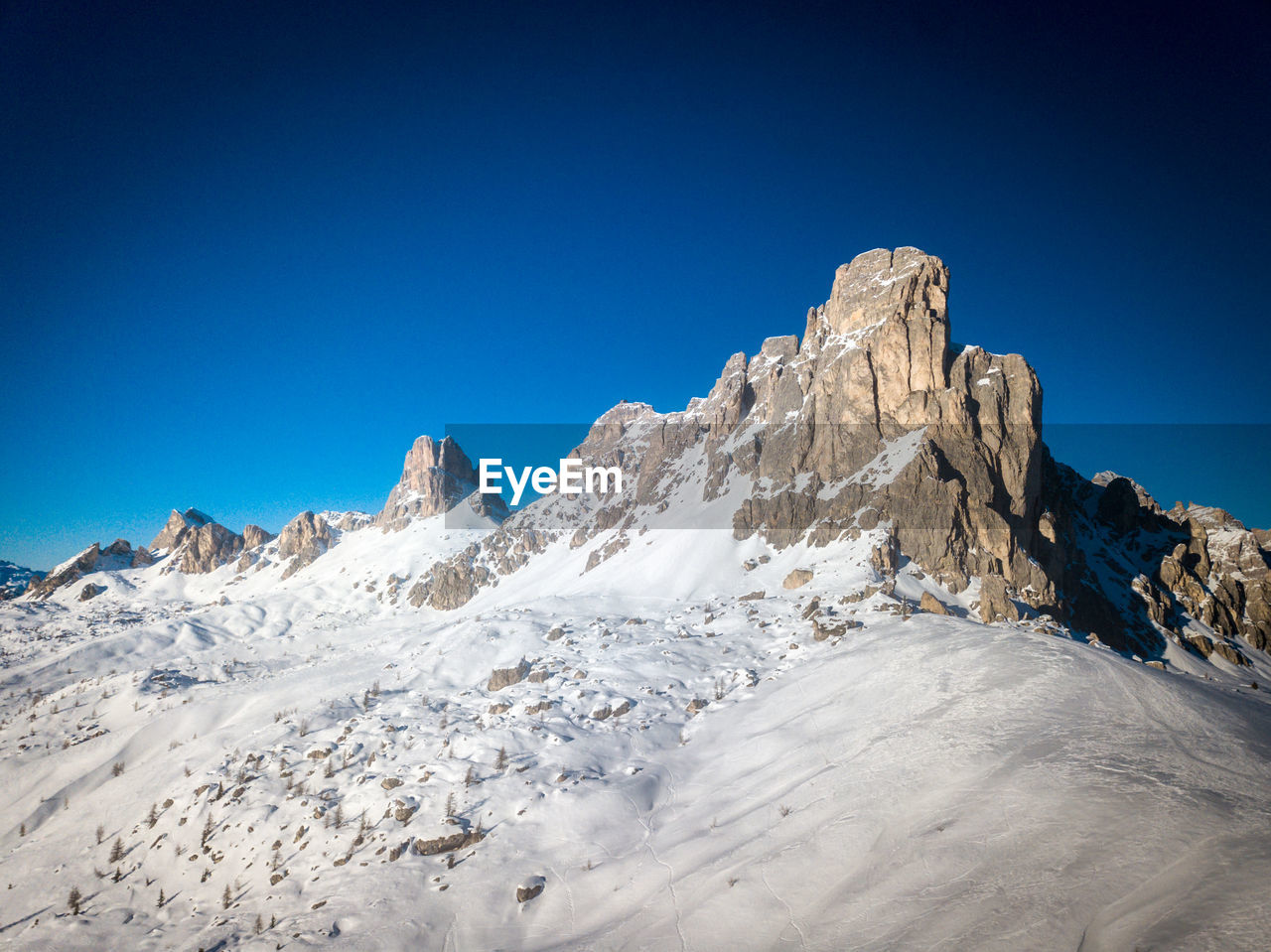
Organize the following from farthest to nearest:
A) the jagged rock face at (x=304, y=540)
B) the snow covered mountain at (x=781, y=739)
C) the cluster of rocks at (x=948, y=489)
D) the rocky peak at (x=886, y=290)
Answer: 1. the jagged rock face at (x=304, y=540)
2. the rocky peak at (x=886, y=290)
3. the cluster of rocks at (x=948, y=489)
4. the snow covered mountain at (x=781, y=739)

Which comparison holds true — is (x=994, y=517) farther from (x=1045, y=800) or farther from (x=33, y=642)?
(x=33, y=642)

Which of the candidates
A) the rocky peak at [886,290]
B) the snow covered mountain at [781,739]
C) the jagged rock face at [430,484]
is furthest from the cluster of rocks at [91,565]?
the rocky peak at [886,290]

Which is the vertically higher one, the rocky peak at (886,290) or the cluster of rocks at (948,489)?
the rocky peak at (886,290)

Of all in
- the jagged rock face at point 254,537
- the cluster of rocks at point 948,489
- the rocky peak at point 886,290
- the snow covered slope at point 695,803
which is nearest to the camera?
the snow covered slope at point 695,803

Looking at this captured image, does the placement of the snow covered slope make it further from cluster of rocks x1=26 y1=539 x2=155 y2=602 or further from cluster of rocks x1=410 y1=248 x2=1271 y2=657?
cluster of rocks x1=26 y1=539 x2=155 y2=602

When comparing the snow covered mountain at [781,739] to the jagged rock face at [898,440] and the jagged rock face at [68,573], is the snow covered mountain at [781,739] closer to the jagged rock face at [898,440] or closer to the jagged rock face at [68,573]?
the jagged rock face at [898,440]

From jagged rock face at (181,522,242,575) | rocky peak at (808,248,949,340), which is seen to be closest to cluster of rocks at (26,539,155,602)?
jagged rock face at (181,522,242,575)
